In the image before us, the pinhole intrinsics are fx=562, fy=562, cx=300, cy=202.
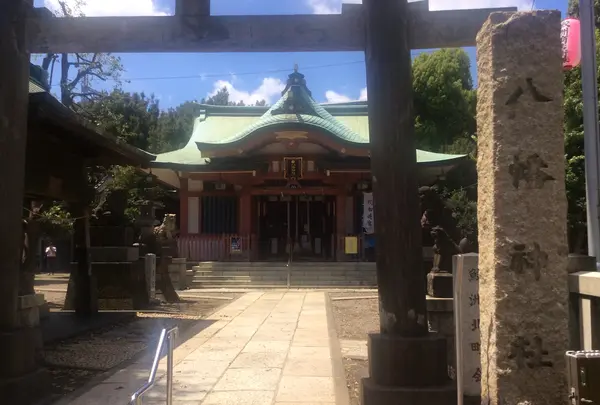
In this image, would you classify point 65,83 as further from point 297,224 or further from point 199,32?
point 199,32

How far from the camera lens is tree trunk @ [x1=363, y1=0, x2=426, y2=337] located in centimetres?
485

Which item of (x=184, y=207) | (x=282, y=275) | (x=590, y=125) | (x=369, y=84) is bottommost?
(x=282, y=275)

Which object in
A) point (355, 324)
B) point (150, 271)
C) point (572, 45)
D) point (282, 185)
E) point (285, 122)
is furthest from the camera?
point (282, 185)

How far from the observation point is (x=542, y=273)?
3.38 metres

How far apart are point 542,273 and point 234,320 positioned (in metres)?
8.52

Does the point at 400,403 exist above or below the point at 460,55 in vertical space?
below

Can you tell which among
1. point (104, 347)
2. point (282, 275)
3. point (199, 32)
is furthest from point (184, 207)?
point (199, 32)

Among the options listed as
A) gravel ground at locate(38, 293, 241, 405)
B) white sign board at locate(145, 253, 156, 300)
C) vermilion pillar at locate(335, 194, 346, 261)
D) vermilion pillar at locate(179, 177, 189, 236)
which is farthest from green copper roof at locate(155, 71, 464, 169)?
gravel ground at locate(38, 293, 241, 405)

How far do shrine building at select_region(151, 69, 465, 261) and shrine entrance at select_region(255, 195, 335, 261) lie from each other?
0.04 meters

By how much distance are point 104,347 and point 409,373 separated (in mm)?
5437

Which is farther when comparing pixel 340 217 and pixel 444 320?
pixel 340 217

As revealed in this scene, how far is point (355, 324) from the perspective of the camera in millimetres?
10992

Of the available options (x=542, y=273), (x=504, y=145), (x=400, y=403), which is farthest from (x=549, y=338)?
(x=400, y=403)

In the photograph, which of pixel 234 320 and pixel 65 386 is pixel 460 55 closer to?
pixel 234 320
